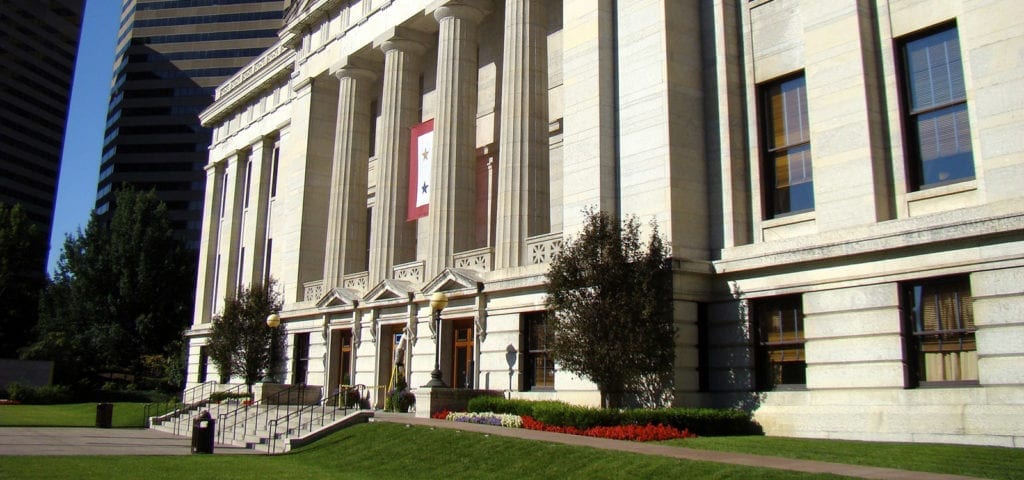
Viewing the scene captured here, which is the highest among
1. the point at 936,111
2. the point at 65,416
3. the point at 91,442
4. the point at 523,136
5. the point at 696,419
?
the point at 523,136

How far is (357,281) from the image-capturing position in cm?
3862

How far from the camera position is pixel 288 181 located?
47719 mm

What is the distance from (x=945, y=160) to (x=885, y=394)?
18.9 ft

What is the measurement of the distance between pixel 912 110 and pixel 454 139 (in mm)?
17652

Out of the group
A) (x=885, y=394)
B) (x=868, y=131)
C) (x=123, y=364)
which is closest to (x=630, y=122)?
(x=868, y=131)

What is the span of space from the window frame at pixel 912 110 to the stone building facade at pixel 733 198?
0.06 m

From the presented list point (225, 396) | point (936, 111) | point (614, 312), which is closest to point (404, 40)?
point (225, 396)

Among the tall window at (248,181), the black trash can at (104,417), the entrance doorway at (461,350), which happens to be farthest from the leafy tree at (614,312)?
the tall window at (248,181)

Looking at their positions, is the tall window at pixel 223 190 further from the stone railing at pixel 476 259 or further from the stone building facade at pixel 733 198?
the stone railing at pixel 476 259

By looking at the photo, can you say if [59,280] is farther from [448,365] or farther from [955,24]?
[955,24]

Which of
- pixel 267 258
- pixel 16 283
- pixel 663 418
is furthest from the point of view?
pixel 16 283

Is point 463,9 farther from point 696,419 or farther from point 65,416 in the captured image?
point 65,416

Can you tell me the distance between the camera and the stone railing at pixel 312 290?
41.3 metres

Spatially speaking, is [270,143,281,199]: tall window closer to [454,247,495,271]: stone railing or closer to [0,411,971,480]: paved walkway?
[0,411,971,480]: paved walkway
